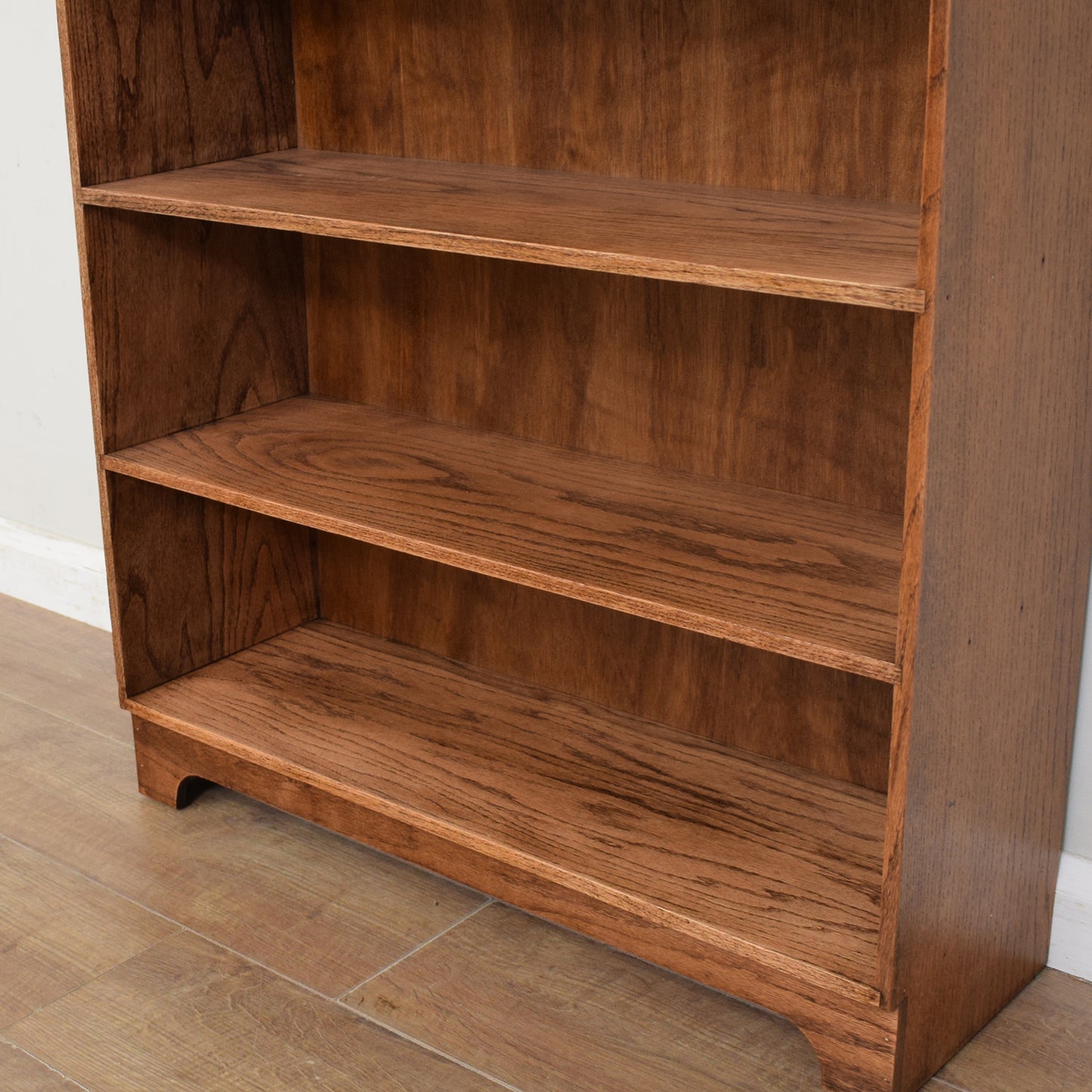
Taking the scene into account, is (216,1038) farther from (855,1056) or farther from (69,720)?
(69,720)

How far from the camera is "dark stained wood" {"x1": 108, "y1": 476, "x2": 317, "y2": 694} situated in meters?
1.94

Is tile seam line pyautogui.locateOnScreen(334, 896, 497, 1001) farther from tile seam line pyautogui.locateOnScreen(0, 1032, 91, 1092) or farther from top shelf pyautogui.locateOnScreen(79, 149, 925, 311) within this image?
top shelf pyautogui.locateOnScreen(79, 149, 925, 311)

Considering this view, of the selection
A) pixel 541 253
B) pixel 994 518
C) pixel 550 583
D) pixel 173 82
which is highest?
pixel 173 82

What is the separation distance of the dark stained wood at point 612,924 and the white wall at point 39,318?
2.40ft

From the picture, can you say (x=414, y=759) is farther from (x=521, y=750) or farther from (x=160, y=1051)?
(x=160, y=1051)

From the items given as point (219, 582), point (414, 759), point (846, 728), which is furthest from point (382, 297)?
point (846, 728)

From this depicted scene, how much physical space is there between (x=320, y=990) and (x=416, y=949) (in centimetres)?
13

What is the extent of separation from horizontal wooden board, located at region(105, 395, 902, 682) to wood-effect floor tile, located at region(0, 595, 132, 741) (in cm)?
61

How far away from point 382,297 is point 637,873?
0.85 metres

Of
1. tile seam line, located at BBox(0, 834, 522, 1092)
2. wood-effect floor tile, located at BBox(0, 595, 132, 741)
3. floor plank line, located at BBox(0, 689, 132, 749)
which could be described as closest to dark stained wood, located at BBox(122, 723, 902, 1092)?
tile seam line, located at BBox(0, 834, 522, 1092)

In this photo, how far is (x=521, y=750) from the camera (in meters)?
1.82

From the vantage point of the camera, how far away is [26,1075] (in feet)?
5.05

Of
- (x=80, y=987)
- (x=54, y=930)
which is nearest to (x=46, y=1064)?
(x=80, y=987)

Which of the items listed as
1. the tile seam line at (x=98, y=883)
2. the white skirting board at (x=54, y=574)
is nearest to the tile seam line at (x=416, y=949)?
the tile seam line at (x=98, y=883)
